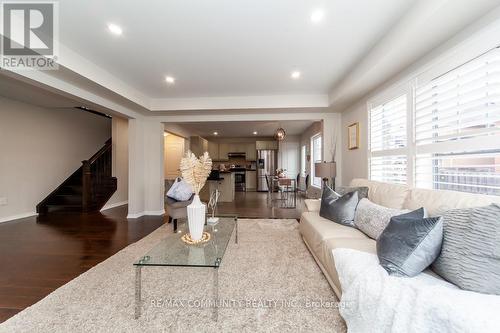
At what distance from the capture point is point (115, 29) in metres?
2.15

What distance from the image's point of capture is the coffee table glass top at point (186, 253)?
Result: 1.59 metres

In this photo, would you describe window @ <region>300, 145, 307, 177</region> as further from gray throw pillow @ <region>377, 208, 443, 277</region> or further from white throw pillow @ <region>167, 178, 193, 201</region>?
gray throw pillow @ <region>377, 208, 443, 277</region>

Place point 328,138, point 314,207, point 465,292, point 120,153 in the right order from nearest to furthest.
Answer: point 465,292, point 314,207, point 328,138, point 120,153

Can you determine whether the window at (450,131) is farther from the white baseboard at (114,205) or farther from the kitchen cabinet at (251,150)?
the kitchen cabinet at (251,150)

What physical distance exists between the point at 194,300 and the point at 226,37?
2667 millimetres

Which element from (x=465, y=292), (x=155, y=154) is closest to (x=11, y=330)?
(x=465, y=292)

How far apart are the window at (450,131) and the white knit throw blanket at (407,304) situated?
1.19 metres

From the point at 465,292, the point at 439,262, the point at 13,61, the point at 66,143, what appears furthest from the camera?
the point at 66,143

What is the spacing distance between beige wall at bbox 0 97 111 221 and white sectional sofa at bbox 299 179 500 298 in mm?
6195

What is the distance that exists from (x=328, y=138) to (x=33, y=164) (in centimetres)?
692

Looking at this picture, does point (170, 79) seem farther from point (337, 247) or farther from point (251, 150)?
point (251, 150)

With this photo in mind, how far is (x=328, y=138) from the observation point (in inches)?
181

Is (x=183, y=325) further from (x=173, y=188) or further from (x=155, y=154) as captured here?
(x=155, y=154)

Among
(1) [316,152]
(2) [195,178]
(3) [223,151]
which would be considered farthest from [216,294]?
(3) [223,151]
